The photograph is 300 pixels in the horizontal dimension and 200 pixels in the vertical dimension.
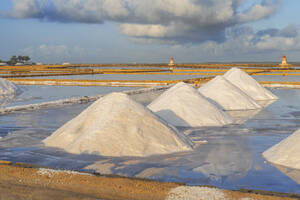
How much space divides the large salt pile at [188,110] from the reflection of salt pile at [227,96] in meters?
1.65

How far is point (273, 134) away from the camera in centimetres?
559

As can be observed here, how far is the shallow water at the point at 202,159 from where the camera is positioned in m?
3.33

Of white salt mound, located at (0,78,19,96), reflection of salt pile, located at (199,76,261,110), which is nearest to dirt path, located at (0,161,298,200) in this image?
reflection of salt pile, located at (199,76,261,110)

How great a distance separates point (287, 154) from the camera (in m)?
3.92

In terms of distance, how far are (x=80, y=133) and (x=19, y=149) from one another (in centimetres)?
78

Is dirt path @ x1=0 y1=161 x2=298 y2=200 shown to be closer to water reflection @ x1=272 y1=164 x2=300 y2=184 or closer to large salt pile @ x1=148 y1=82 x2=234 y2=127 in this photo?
water reflection @ x1=272 y1=164 x2=300 y2=184

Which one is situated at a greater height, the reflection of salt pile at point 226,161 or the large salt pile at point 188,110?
the large salt pile at point 188,110

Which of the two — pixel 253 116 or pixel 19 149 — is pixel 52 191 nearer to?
pixel 19 149

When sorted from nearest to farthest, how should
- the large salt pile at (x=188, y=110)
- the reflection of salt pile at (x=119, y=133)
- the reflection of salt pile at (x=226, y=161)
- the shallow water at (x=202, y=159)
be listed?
1. the shallow water at (x=202, y=159)
2. the reflection of salt pile at (x=226, y=161)
3. the reflection of salt pile at (x=119, y=133)
4. the large salt pile at (x=188, y=110)

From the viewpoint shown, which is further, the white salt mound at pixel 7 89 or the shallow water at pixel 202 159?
the white salt mound at pixel 7 89

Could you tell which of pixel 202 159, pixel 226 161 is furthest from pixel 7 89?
pixel 226 161

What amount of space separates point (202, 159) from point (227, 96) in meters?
5.22

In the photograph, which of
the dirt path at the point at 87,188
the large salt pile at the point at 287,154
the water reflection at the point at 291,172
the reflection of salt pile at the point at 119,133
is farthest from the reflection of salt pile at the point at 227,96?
the dirt path at the point at 87,188

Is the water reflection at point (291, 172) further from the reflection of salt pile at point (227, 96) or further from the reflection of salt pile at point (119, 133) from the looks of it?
the reflection of salt pile at point (227, 96)
